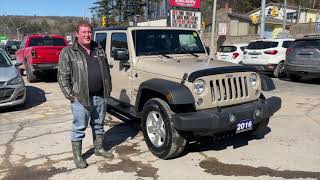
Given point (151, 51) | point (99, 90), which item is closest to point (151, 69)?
point (151, 51)

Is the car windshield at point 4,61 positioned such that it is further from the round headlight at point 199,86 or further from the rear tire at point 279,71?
the rear tire at point 279,71

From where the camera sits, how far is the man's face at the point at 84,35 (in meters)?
5.52

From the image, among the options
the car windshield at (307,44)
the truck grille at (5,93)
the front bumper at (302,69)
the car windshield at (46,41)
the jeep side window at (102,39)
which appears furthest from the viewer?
A: the car windshield at (46,41)

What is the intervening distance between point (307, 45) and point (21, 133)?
1033 centimetres

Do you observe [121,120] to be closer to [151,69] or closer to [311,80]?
[151,69]

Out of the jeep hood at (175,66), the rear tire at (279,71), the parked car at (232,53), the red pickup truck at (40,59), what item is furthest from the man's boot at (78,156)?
the parked car at (232,53)

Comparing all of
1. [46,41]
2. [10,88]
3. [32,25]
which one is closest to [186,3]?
[46,41]

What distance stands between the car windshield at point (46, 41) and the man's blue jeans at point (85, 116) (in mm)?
11116

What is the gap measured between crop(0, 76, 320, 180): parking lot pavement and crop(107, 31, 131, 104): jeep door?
680 mm

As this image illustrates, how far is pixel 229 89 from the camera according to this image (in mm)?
5980

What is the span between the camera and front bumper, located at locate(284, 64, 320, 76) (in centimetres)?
1401

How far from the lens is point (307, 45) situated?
14.4m

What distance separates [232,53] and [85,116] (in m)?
15.0

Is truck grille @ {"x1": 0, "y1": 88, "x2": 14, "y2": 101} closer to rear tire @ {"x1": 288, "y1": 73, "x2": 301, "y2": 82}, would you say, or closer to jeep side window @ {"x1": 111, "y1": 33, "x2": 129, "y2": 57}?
jeep side window @ {"x1": 111, "y1": 33, "x2": 129, "y2": 57}
